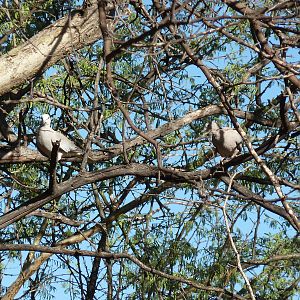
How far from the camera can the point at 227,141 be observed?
7090 millimetres

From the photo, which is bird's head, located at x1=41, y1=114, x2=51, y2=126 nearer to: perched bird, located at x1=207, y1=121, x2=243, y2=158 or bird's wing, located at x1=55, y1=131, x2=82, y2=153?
bird's wing, located at x1=55, y1=131, x2=82, y2=153

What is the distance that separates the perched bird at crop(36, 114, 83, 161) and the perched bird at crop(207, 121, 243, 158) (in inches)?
48.9

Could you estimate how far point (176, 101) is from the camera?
7.18 meters

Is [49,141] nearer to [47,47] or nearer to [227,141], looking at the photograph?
[47,47]

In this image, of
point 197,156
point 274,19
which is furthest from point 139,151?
point 274,19

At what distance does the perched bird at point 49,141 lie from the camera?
6.53 meters

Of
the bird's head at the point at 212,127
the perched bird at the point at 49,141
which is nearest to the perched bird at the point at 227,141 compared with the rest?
the bird's head at the point at 212,127

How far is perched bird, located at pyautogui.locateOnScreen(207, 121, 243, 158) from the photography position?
279 inches

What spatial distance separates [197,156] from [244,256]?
1.10 meters

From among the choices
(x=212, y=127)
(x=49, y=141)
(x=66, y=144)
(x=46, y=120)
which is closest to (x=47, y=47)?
(x=49, y=141)

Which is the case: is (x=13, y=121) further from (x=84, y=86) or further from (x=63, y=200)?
(x=63, y=200)

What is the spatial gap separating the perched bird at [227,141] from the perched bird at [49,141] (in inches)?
48.9

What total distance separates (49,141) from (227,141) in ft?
5.24

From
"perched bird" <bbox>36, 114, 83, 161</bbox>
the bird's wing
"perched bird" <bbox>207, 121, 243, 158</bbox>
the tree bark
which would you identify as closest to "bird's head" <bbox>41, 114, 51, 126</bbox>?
"perched bird" <bbox>36, 114, 83, 161</bbox>
